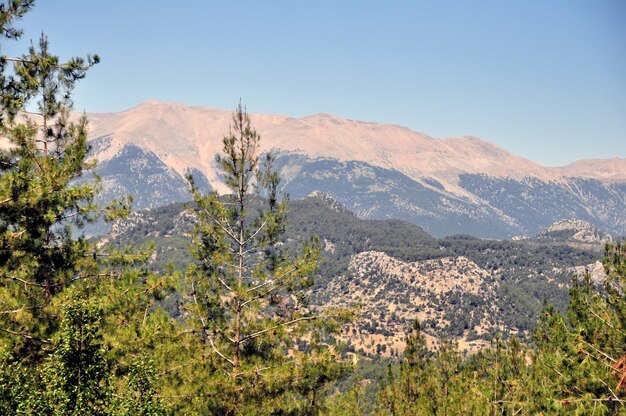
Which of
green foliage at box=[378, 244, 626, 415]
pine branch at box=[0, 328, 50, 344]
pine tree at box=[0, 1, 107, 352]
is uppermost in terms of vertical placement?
pine tree at box=[0, 1, 107, 352]

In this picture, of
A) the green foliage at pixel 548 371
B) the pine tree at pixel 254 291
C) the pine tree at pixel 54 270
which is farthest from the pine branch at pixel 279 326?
the green foliage at pixel 548 371

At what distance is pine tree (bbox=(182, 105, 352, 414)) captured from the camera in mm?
27141

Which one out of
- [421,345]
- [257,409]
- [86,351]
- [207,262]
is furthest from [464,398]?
[86,351]

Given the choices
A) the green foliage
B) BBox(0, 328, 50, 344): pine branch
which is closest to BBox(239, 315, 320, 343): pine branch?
BBox(0, 328, 50, 344): pine branch

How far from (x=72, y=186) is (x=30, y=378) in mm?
9937

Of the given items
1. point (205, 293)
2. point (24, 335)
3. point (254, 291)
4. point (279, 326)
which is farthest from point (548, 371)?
point (24, 335)

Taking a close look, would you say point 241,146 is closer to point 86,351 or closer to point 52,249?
point 52,249

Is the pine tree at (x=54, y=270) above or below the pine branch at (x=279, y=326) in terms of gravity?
above

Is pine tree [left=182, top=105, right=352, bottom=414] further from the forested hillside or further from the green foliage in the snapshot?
the green foliage

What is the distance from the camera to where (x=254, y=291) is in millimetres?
28250

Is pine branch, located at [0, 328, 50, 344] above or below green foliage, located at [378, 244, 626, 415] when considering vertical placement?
above

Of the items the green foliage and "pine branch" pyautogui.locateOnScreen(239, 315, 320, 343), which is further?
"pine branch" pyautogui.locateOnScreen(239, 315, 320, 343)

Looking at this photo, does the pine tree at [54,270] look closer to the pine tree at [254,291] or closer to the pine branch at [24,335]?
the pine branch at [24,335]

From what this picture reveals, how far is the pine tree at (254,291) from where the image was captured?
2714 centimetres
